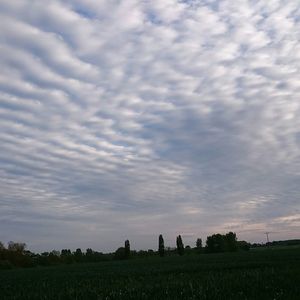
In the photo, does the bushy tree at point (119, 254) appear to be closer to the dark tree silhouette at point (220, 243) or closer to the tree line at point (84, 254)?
the tree line at point (84, 254)

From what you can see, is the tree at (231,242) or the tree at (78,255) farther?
the tree at (231,242)

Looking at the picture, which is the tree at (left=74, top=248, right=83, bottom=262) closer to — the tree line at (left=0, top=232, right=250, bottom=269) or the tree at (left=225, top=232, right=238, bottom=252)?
the tree line at (left=0, top=232, right=250, bottom=269)

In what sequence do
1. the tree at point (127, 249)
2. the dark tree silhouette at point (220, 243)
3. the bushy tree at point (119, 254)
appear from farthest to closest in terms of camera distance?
the dark tree silhouette at point (220, 243)
the bushy tree at point (119, 254)
the tree at point (127, 249)

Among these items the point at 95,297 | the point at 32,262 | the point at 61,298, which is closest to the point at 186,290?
the point at 95,297

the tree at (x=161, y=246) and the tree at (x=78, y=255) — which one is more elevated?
the tree at (x=161, y=246)

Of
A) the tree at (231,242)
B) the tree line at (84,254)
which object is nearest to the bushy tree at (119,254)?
the tree line at (84,254)

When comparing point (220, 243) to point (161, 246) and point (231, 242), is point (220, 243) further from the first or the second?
point (161, 246)

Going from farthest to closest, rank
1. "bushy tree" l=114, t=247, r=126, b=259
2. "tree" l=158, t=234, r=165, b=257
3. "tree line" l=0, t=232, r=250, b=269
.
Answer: "tree" l=158, t=234, r=165, b=257 → "bushy tree" l=114, t=247, r=126, b=259 → "tree line" l=0, t=232, r=250, b=269

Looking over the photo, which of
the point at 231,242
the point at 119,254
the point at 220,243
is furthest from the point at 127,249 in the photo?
the point at 231,242

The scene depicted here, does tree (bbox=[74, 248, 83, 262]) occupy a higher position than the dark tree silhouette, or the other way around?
the dark tree silhouette

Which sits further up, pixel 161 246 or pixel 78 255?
pixel 161 246

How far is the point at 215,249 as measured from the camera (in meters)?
175

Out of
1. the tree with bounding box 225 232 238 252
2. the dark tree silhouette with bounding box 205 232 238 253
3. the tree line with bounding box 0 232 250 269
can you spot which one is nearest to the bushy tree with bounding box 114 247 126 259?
the tree line with bounding box 0 232 250 269

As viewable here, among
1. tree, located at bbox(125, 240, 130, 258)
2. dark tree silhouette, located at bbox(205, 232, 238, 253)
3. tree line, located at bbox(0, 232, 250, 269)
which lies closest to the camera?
tree line, located at bbox(0, 232, 250, 269)
